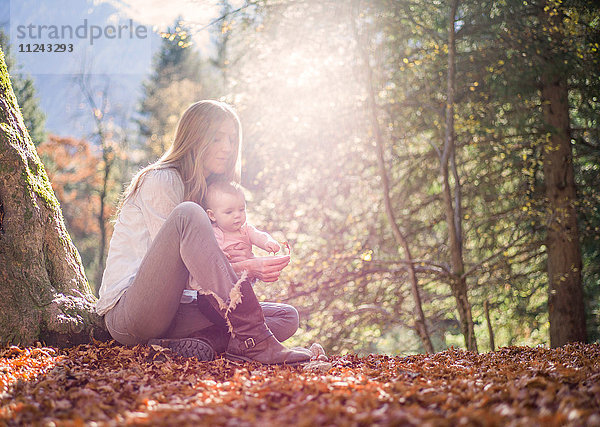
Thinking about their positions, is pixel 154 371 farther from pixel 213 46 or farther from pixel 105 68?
pixel 213 46

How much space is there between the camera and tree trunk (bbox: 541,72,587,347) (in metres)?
6.05

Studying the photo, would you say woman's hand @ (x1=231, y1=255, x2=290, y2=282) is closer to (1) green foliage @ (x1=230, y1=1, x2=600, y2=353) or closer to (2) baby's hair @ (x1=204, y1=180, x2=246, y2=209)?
(2) baby's hair @ (x1=204, y1=180, x2=246, y2=209)

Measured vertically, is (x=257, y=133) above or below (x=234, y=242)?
above

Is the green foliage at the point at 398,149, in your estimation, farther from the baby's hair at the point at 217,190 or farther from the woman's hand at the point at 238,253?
the baby's hair at the point at 217,190

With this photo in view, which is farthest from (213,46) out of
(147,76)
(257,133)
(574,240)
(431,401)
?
(431,401)

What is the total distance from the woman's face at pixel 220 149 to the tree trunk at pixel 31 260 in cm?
114

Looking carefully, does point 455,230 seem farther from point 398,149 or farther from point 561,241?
point 398,149

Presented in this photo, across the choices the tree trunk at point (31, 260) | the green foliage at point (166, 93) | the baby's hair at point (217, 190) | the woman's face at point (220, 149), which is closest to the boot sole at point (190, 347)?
the tree trunk at point (31, 260)

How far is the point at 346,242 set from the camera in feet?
21.3

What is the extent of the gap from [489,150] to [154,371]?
16.7 ft

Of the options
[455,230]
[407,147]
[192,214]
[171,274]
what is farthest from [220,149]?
[407,147]

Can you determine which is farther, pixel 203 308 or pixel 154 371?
pixel 203 308

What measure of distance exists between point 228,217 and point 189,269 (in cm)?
63

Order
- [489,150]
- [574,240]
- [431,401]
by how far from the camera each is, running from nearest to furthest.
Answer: [431,401] < [574,240] < [489,150]
